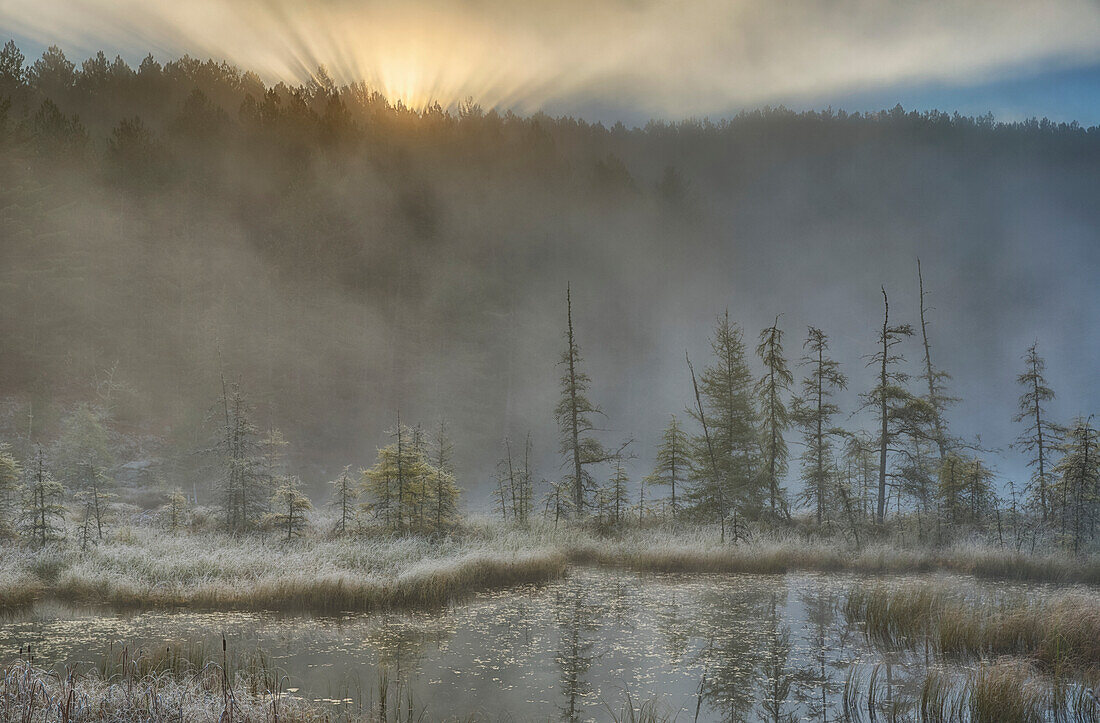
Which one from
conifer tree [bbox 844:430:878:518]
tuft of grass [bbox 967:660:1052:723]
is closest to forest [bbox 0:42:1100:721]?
tuft of grass [bbox 967:660:1052:723]

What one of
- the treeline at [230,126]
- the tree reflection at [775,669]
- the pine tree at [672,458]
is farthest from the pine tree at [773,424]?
the treeline at [230,126]

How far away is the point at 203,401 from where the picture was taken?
5450 centimetres

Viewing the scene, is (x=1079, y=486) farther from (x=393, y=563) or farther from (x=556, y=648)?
(x=393, y=563)

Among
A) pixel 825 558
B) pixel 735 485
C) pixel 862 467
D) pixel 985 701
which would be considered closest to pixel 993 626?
pixel 985 701

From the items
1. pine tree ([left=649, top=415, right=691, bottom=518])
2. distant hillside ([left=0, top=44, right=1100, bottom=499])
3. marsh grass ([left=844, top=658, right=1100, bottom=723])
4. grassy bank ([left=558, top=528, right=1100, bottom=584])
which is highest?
distant hillside ([left=0, top=44, right=1100, bottom=499])

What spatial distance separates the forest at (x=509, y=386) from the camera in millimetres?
18277

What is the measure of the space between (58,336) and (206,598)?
46256mm

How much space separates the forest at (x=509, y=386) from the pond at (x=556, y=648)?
0.22 m

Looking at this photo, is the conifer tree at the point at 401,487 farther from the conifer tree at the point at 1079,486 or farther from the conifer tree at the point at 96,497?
the conifer tree at the point at 1079,486

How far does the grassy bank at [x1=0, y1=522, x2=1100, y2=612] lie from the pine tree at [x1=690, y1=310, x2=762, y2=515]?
13.0ft

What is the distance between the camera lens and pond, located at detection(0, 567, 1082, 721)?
1116 cm

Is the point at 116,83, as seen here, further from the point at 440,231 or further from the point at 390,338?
the point at 390,338

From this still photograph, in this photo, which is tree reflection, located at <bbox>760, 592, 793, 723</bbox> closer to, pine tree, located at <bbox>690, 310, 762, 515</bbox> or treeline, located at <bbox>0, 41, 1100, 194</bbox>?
pine tree, located at <bbox>690, 310, 762, 515</bbox>

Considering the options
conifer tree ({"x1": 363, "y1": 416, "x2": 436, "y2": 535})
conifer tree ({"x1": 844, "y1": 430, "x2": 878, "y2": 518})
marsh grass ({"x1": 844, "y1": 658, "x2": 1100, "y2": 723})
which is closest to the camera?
marsh grass ({"x1": 844, "y1": 658, "x2": 1100, "y2": 723})
